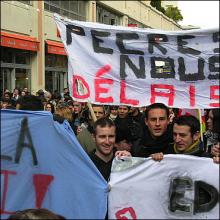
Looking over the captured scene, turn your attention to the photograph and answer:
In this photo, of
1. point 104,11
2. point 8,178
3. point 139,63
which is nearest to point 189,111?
point 139,63

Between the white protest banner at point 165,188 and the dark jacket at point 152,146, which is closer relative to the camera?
the white protest banner at point 165,188

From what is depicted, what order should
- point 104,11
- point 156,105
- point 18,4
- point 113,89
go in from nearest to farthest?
point 156,105 < point 113,89 < point 18,4 < point 104,11

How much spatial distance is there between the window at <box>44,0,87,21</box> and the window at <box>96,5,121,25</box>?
2315 mm

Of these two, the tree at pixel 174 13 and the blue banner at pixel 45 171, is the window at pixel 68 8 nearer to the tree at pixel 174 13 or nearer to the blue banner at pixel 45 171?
the blue banner at pixel 45 171

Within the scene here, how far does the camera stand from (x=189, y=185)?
10.3 feet

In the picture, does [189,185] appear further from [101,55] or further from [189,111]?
[189,111]

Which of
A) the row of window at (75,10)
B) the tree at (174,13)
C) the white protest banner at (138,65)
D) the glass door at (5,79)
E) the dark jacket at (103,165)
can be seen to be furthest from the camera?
the tree at (174,13)

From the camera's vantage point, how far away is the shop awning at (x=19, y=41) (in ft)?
52.2

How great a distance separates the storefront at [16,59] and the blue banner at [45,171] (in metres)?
13.2

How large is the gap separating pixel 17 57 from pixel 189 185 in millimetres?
15429

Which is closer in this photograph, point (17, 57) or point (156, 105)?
point (156, 105)

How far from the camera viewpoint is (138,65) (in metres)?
Answer: 4.24

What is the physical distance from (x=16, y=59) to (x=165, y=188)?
15313mm

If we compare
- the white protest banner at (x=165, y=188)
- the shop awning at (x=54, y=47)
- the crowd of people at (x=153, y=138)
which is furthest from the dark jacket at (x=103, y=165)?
the shop awning at (x=54, y=47)
